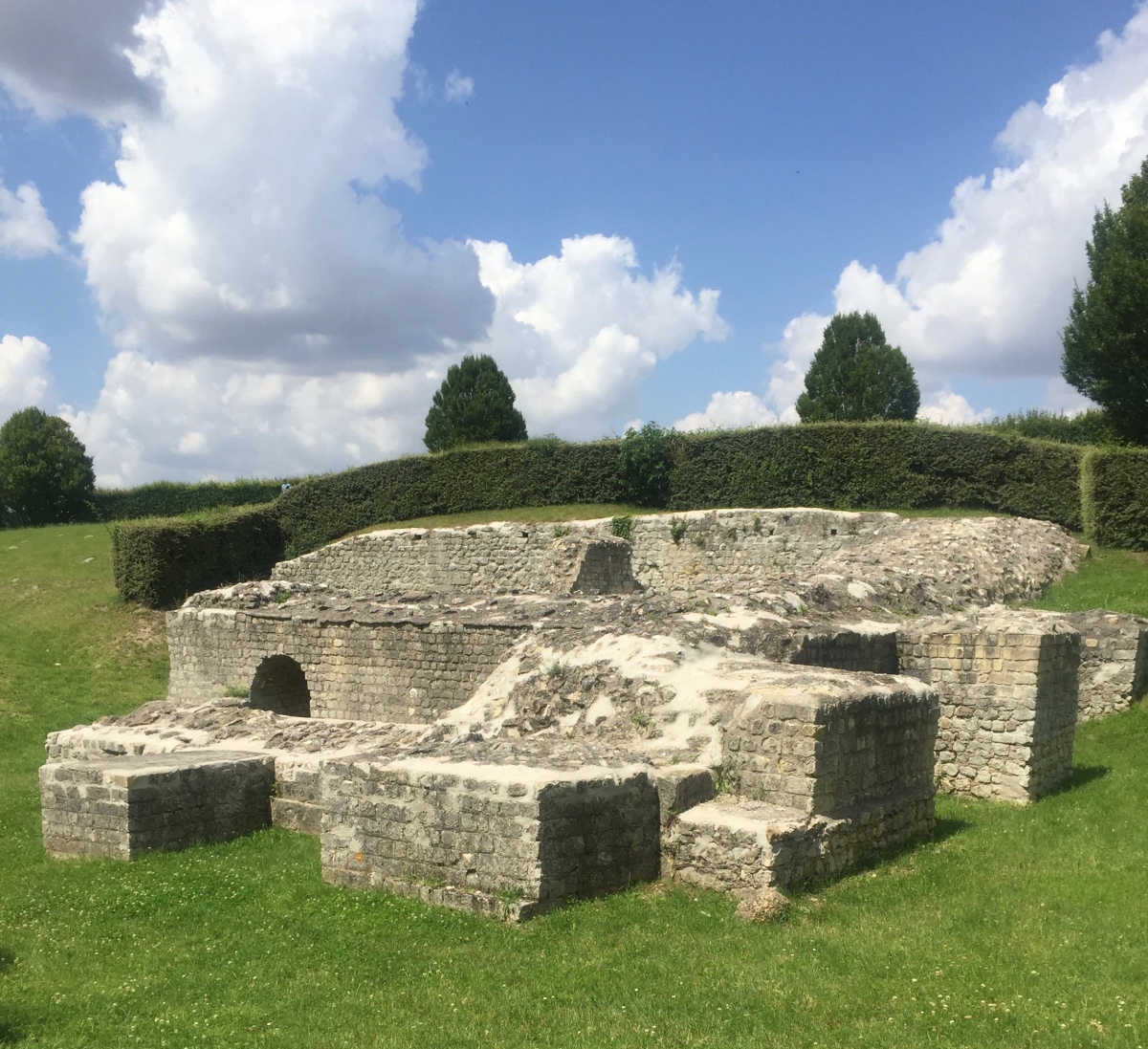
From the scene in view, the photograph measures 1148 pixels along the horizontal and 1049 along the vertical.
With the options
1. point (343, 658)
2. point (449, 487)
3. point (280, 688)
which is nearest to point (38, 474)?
point (449, 487)

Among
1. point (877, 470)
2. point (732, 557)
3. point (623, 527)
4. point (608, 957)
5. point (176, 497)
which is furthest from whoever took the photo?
point (176, 497)

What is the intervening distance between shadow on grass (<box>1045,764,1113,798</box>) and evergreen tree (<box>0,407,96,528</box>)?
41329 millimetres

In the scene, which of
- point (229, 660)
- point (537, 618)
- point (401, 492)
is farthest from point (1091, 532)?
point (401, 492)

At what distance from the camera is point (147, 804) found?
8523 millimetres

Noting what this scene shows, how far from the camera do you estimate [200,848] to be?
8680mm

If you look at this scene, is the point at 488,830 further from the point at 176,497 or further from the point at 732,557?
the point at 176,497

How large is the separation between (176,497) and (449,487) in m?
17.1

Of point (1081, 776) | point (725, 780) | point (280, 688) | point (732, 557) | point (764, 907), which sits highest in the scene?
point (732, 557)

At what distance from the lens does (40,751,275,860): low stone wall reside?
847cm

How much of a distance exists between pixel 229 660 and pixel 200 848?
6.96 meters

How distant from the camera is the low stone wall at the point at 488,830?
252 inches

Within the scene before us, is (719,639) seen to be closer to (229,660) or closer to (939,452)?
(229,660)

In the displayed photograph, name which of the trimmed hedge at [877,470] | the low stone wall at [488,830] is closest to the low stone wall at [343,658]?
the low stone wall at [488,830]

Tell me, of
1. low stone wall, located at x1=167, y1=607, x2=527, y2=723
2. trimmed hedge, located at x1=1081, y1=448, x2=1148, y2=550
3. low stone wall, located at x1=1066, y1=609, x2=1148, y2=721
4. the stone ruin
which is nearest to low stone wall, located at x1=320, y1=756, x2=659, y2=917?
the stone ruin
